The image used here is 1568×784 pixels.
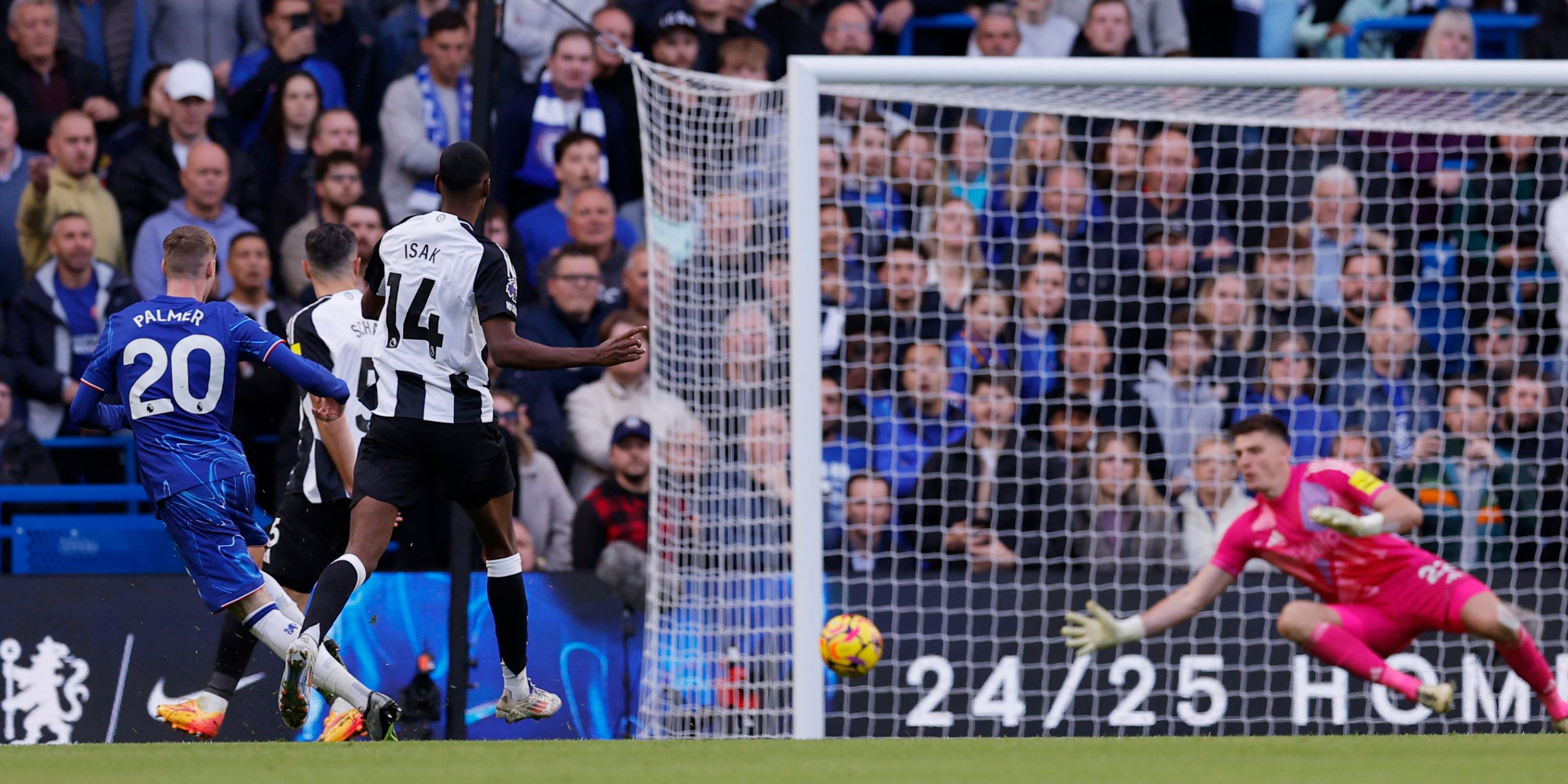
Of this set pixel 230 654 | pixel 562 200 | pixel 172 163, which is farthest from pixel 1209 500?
pixel 172 163

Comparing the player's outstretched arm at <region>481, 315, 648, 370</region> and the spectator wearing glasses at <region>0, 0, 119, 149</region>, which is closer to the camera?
the player's outstretched arm at <region>481, 315, 648, 370</region>

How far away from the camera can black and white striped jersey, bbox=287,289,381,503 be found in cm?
691

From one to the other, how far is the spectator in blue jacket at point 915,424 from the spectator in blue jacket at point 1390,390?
80.0 inches

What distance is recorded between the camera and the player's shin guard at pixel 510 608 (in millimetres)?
6102

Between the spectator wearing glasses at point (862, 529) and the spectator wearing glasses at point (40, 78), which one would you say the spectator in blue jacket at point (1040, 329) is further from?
the spectator wearing glasses at point (40, 78)

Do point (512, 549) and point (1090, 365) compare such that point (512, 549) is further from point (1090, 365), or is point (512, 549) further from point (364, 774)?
point (1090, 365)

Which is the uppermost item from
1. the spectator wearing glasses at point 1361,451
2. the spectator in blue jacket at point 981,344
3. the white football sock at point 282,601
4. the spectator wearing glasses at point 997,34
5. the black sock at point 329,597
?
the spectator wearing glasses at point 997,34

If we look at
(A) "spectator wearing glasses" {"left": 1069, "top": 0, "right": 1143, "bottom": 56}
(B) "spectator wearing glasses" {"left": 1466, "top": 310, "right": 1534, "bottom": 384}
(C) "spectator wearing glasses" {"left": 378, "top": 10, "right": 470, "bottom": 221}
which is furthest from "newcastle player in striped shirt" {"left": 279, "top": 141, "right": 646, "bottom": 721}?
(A) "spectator wearing glasses" {"left": 1069, "top": 0, "right": 1143, "bottom": 56}

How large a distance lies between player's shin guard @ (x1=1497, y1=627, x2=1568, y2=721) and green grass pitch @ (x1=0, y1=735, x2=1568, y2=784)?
204 centimetres

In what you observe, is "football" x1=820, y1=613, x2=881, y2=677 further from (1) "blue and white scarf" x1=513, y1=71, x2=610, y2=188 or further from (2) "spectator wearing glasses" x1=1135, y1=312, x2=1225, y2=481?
(1) "blue and white scarf" x1=513, y1=71, x2=610, y2=188

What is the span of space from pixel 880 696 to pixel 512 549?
3012mm

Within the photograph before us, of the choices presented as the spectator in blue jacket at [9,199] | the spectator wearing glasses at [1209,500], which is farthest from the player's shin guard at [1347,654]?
the spectator in blue jacket at [9,199]

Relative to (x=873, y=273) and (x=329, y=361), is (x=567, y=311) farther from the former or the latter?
(x=329, y=361)

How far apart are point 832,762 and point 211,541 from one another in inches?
97.3
